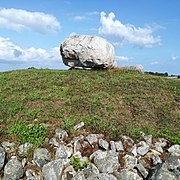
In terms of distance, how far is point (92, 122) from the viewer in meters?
8.88

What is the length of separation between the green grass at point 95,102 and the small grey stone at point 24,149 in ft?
2.28

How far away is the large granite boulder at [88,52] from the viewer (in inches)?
577

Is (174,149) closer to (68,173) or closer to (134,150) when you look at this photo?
(134,150)

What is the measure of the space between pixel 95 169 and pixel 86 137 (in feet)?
3.26

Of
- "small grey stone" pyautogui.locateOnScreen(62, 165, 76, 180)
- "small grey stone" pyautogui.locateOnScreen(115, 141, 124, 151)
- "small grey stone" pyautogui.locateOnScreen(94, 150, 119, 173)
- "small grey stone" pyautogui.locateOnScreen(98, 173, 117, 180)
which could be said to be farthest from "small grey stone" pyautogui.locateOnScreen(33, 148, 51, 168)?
"small grey stone" pyautogui.locateOnScreen(115, 141, 124, 151)

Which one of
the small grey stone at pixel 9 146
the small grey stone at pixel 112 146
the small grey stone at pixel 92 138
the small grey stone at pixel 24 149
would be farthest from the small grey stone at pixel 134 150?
the small grey stone at pixel 9 146

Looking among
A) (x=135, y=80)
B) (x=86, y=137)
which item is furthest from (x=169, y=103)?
(x=86, y=137)

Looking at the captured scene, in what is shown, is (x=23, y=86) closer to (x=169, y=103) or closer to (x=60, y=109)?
(x=60, y=109)

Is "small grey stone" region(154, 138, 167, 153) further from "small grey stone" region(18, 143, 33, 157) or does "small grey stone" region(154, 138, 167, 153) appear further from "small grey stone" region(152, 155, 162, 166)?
"small grey stone" region(18, 143, 33, 157)

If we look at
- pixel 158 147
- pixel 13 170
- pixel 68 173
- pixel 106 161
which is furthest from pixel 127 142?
pixel 13 170

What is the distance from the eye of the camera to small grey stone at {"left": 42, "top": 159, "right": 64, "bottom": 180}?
7348 mm

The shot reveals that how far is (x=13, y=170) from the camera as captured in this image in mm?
7375

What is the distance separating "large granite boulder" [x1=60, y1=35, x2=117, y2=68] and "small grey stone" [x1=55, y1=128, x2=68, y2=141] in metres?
6.79

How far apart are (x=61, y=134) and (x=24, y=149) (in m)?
1.04
